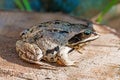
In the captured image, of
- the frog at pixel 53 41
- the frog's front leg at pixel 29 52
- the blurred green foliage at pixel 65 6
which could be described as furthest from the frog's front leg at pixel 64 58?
the blurred green foliage at pixel 65 6

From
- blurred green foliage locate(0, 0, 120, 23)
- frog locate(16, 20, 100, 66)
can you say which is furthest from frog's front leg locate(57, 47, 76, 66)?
blurred green foliage locate(0, 0, 120, 23)

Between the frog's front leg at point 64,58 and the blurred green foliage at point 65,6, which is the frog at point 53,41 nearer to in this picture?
the frog's front leg at point 64,58

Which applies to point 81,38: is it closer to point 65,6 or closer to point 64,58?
point 64,58

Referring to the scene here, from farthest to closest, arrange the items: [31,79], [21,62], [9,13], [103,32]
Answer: [9,13] → [103,32] → [21,62] → [31,79]

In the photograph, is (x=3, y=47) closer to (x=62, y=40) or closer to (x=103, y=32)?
(x=62, y=40)

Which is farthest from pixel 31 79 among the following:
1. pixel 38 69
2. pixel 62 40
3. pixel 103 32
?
pixel 103 32

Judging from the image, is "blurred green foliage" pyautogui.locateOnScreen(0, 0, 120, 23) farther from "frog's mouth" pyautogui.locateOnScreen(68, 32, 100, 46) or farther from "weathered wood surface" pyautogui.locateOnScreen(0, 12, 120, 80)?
"frog's mouth" pyautogui.locateOnScreen(68, 32, 100, 46)
